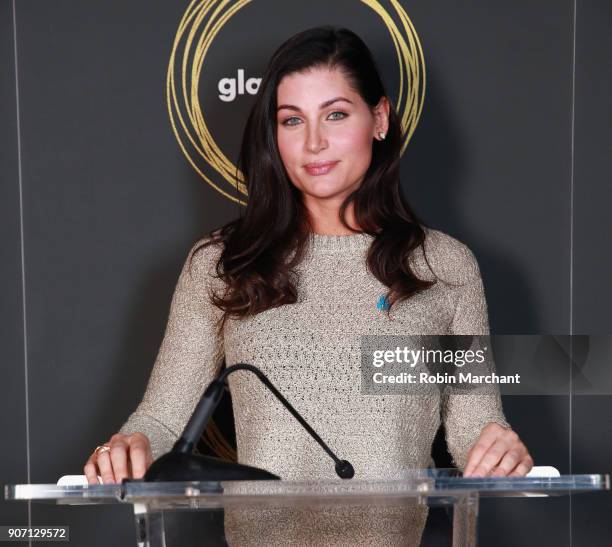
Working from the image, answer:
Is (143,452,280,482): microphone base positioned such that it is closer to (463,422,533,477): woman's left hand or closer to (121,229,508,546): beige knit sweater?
(463,422,533,477): woman's left hand

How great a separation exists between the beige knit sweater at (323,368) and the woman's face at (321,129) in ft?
0.57

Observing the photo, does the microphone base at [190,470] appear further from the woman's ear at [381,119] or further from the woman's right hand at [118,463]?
the woman's ear at [381,119]

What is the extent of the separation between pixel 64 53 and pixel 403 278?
1.24 m

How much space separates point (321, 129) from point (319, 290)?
363 mm

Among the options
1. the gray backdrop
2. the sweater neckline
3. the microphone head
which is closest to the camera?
the microphone head

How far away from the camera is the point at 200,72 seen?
2.83 m

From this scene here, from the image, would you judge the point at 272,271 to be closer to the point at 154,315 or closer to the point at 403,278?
the point at 403,278

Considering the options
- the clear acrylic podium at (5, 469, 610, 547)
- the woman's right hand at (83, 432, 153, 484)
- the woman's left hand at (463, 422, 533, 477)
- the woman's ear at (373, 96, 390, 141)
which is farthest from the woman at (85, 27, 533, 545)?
the clear acrylic podium at (5, 469, 610, 547)

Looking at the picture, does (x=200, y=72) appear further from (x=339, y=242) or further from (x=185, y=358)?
(x=185, y=358)

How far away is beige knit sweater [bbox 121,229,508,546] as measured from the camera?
213 cm

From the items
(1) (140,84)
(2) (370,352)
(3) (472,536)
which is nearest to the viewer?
(3) (472,536)

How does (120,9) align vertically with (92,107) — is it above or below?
above

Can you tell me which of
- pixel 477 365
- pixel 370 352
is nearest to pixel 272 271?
pixel 370 352

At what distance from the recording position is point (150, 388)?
222cm
